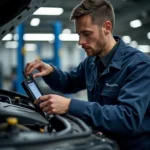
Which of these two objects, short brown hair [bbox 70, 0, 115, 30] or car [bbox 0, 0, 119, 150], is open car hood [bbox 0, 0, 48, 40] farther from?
short brown hair [bbox 70, 0, 115, 30]

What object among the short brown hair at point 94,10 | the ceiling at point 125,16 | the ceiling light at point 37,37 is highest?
the short brown hair at point 94,10

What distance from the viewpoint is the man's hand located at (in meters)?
1.53

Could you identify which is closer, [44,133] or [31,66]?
[44,133]

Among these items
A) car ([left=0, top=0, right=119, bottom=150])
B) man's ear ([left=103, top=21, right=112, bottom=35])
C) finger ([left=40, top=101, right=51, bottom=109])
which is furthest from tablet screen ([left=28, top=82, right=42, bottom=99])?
man's ear ([left=103, top=21, right=112, bottom=35])

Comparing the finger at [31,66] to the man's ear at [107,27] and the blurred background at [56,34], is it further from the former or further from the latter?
the blurred background at [56,34]

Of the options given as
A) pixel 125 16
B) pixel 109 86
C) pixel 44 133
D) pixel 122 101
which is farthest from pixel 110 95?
pixel 125 16

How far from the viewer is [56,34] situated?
228 inches

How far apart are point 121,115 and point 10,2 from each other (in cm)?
85

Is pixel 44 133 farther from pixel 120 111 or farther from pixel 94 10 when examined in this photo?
pixel 94 10

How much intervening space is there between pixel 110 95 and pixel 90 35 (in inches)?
12.3

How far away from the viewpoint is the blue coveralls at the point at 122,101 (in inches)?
63.8

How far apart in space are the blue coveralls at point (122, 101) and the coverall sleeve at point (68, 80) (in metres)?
0.16

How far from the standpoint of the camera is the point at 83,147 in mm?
1184

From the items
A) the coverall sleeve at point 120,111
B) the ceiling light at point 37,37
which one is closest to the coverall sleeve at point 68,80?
the coverall sleeve at point 120,111
